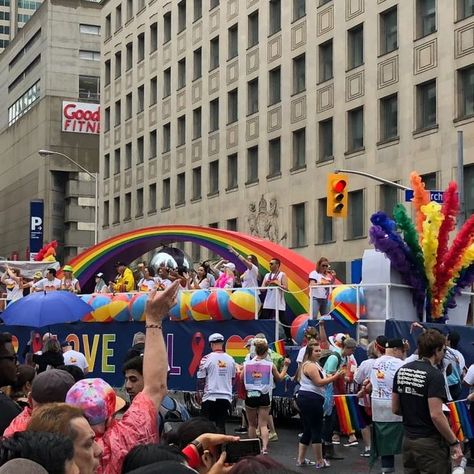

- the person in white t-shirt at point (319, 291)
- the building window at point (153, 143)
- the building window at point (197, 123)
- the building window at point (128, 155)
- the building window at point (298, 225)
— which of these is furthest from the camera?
the building window at point (128, 155)

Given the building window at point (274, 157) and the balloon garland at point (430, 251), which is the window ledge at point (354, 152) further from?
the balloon garland at point (430, 251)

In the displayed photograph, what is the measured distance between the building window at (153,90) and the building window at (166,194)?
509cm

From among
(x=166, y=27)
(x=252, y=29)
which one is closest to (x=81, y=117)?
(x=166, y=27)

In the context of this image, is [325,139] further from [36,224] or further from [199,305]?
[36,224]

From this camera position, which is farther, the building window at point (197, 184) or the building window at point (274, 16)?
the building window at point (197, 184)

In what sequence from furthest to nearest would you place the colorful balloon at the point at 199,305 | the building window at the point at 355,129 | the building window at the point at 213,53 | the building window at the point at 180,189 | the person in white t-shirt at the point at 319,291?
1. the building window at the point at 180,189
2. the building window at the point at 213,53
3. the building window at the point at 355,129
4. the colorful balloon at the point at 199,305
5. the person in white t-shirt at the point at 319,291

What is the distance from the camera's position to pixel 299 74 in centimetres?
4216

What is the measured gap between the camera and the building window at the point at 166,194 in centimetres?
5450

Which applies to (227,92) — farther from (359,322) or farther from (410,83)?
(359,322)

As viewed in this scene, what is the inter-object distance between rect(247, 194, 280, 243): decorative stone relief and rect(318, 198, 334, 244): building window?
301 cm

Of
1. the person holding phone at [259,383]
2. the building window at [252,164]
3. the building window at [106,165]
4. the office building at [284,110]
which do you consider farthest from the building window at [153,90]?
the person holding phone at [259,383]

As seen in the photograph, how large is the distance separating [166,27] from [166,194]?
9432 mm

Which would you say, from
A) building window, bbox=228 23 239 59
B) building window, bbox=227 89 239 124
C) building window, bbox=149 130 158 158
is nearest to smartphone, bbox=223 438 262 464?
building window, bbox=227 89 239 124

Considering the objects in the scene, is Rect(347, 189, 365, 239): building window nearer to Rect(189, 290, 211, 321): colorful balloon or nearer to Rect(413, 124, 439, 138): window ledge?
Rect(413, 124, 439, 138): window ledge
